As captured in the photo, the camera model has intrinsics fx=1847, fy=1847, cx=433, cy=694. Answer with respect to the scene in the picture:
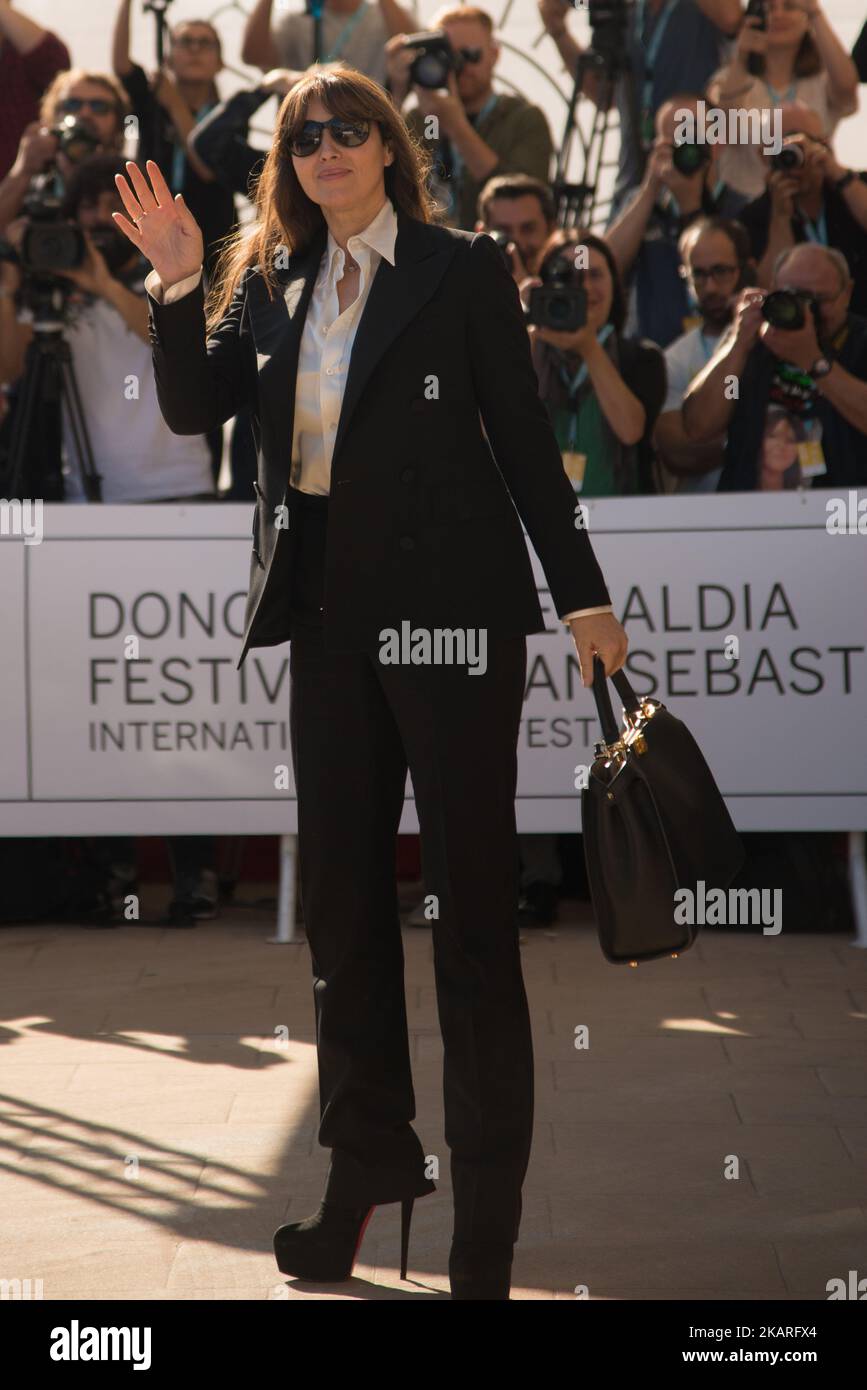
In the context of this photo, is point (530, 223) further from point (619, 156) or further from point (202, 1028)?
point (202, 1028)

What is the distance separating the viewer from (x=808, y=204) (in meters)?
6.25

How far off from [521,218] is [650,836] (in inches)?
152

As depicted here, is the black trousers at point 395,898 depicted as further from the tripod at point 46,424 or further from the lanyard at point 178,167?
the lanyard at point 178,167

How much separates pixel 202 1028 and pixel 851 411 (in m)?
2.75

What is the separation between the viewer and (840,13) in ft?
23.7

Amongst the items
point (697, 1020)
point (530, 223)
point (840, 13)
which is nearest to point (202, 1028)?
point (697, 1020)

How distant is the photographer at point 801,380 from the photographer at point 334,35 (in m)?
1.99

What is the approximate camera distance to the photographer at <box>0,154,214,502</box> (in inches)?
239

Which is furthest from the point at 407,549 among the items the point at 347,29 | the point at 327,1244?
the point at 347,29

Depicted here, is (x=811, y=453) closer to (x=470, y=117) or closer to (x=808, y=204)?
(x=808, y=204)


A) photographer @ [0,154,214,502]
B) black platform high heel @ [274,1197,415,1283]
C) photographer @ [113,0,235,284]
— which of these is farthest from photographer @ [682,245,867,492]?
black platform high heel @ [274,1197,415,1283]

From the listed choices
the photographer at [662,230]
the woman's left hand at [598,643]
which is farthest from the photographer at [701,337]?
the woman's left hand at [598,643]

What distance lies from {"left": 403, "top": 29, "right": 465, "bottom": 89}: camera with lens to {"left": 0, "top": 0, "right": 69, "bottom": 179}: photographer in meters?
1.49

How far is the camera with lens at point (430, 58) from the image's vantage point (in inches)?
247
